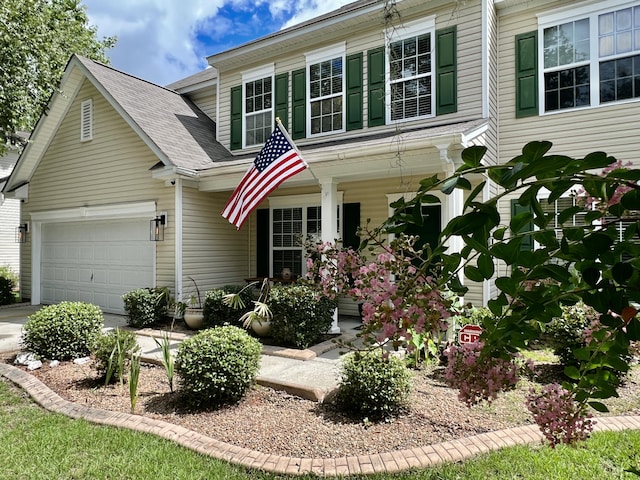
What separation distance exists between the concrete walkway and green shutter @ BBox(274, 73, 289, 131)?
6808 millimetres

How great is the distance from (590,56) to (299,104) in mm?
6017

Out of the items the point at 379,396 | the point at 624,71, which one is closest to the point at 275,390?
the point at 379,396

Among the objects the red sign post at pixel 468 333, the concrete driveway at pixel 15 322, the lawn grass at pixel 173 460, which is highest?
the red sign post at pixel 468 333

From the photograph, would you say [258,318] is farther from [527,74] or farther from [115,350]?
[527,74]

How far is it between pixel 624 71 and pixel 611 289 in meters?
8.41

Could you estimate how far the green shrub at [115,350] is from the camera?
17.1 ft

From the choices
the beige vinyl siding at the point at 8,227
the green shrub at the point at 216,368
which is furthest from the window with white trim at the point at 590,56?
the beige vinyl siding at the point at 8,227

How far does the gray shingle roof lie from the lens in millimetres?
9469

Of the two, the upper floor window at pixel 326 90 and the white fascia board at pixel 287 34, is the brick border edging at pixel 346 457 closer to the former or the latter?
the upper floor window at pixel 326 90

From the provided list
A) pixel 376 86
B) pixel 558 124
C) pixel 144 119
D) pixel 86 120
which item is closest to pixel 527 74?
pixel 558 124

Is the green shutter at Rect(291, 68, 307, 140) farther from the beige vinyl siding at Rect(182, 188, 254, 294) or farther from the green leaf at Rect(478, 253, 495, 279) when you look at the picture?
the green leaf at Rect(478, 253, 495, 279)

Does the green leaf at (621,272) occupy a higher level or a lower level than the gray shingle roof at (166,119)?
lower

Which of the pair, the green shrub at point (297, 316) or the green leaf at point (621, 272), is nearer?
the green leaf at point (621, 272)

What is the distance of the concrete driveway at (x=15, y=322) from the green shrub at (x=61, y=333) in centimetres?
125
